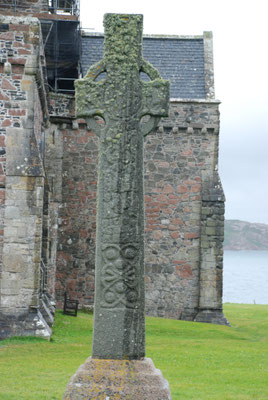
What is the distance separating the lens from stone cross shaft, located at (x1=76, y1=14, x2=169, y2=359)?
6379 millimetres

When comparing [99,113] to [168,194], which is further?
[168,194]

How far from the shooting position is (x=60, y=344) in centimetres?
1461

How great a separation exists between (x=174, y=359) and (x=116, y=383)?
742 centimetres

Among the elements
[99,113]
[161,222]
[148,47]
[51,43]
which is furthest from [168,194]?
[99,113]

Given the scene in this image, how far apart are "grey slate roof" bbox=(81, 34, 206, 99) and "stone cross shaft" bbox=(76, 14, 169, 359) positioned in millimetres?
16893

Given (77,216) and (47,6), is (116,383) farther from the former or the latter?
(47,6)

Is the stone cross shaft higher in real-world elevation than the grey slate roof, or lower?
lower

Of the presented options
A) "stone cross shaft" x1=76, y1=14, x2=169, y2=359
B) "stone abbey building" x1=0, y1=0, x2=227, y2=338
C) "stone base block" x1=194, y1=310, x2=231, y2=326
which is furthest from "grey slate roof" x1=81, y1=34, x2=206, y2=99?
"stone cross shaft" x1=76, y1=14, x2=169, y2=359

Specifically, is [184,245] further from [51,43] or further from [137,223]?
[137,223]

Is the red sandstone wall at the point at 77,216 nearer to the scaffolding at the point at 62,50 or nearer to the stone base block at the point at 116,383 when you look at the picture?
the scaffolding at the point at 62,50

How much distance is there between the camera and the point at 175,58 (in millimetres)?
24797

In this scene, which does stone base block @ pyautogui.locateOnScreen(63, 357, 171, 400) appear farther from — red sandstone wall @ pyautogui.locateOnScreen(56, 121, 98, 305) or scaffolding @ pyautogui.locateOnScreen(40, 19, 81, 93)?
scaffolding @ pyautogui.locateOnScreen(40, 19, 81, 93)

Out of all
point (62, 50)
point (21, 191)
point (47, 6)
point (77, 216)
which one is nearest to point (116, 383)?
point (21, 191)

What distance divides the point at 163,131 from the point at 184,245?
394cm
